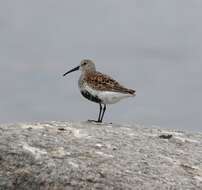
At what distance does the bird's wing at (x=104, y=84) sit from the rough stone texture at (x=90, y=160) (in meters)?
2.61

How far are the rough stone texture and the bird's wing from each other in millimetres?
2615

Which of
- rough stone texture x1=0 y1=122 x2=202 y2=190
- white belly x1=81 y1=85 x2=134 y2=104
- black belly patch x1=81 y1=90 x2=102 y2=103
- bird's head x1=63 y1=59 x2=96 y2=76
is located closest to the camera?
rough stone texture x1=0 y1=122 x2=202 y2=190

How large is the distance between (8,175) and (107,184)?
6.21 feet

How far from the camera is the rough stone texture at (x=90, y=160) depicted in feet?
39.6

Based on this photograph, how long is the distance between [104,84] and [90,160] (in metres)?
→ 4.92

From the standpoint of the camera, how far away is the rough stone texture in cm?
1207

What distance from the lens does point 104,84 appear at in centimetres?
1725

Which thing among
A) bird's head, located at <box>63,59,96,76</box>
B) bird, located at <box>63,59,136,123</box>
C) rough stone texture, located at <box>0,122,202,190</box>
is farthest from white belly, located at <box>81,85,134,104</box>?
rough stone texture, located at <box>0,122,202,190</box>

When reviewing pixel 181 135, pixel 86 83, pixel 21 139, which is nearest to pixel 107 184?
pixel 21 139

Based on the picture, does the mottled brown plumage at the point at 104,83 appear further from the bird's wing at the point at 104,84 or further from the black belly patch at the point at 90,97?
the black belly patch at the point at 90,97

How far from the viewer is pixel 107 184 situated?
11.9 meters

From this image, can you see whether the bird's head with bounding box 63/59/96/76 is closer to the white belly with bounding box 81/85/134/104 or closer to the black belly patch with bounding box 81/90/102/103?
the black belly patch with bounding box 81/90/102/103

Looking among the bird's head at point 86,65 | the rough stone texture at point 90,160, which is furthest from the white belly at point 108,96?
the rough stone texture at point 90,160

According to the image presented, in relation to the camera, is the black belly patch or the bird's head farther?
the bird's head
